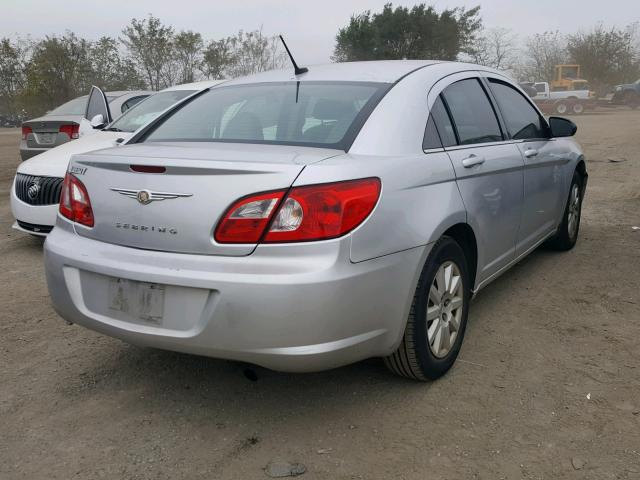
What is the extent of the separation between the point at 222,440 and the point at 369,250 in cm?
101

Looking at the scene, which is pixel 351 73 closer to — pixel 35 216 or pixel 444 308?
pixel 444 308

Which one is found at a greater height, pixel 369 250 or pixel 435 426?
pixel 369 250

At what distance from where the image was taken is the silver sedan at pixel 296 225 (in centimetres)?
227

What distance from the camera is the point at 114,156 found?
2668 millimetres

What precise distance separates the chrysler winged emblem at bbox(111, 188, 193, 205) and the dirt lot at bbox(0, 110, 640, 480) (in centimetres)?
99

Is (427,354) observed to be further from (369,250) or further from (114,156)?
(114,156)

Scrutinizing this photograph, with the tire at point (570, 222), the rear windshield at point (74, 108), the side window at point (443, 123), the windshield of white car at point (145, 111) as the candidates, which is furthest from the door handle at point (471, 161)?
the rear windshield at point (74, 108)

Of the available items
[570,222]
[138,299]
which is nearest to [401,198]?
[138,299]

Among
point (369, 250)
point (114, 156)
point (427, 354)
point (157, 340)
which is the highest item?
point (114, 156)

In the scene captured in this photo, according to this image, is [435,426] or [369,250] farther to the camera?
[435,426]

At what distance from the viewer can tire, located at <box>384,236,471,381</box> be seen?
2.71 m

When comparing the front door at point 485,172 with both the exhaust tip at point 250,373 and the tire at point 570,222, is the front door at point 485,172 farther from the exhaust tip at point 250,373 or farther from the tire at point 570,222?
the tire at point 570,222

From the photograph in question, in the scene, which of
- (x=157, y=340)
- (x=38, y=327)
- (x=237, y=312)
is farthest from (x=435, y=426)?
(x=38, y=327)

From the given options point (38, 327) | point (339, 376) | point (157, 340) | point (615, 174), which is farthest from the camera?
point (615, 174)
